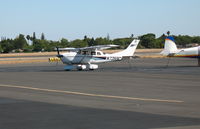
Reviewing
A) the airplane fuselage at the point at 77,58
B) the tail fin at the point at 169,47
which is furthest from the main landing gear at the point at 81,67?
the tail fin at the point at 169,47

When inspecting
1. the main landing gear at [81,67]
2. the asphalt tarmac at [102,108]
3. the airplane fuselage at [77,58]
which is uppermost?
the airplane fuselage at [77,58]

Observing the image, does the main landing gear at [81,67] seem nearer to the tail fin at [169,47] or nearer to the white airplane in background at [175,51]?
the tail fin at [169,47]

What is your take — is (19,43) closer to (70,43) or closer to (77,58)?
(70,43)

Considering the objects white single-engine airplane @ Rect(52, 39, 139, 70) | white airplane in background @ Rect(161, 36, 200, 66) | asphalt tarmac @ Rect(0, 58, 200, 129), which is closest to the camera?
asphalt tarmac @ Rect(0, 58, 200, 129)

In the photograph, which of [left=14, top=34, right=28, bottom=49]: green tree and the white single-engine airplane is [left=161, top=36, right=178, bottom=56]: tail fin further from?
[left=14, top=34, right=28, bottom=49]: green tree

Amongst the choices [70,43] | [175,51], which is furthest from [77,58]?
[70,43]

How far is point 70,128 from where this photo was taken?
34.3 feet

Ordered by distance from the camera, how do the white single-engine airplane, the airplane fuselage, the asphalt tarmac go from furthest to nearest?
the airplane fuselage
the white single-engine airplane
the asphalt tarmac

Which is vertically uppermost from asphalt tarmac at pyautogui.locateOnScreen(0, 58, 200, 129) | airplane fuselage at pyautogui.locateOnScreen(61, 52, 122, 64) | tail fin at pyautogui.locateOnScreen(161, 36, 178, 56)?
tail fin at pyautogui.locateOnScreen(161, 36, 178, 56)

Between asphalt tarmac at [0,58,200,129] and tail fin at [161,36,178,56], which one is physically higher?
tail fin at [161,36,178,56]

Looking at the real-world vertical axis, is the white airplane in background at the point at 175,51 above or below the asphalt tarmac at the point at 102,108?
above

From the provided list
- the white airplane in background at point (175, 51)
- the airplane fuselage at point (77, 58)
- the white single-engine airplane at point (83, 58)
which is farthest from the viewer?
the white airplane in background at point (175, 51)

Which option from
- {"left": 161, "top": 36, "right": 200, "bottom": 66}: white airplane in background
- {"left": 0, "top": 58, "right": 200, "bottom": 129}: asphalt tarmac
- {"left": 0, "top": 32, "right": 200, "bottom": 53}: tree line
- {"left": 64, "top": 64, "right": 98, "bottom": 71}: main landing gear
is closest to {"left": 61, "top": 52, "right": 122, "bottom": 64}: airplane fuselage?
{"left": 64, "top": 64, "right": 98, "bottom": 71}: main landing gear

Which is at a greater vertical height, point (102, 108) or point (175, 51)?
point (175, 51)
